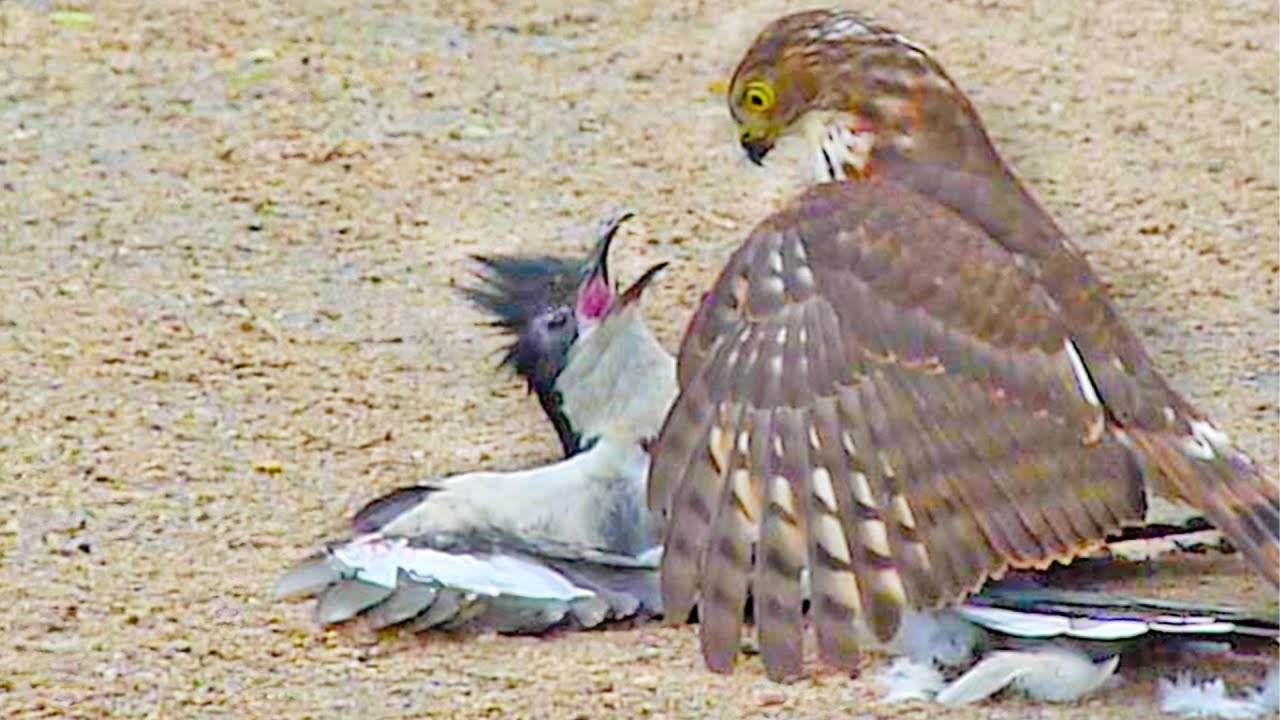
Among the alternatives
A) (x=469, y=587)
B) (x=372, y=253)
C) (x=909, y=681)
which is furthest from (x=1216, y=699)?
(x=372, y=253)

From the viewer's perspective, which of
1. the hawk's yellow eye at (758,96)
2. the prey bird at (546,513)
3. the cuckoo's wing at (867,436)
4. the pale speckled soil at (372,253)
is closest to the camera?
the cuckoo's wing at (867,436)

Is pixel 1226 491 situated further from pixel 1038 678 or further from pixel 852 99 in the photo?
pixel 852 99

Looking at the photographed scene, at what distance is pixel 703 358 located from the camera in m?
5.27

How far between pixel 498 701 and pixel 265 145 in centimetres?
287

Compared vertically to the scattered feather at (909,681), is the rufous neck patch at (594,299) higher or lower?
higher

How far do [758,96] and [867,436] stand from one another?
110 cm

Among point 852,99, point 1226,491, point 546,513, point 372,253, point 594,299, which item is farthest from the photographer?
point 372,253

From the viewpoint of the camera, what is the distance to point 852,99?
590cm

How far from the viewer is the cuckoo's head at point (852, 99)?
585 cm

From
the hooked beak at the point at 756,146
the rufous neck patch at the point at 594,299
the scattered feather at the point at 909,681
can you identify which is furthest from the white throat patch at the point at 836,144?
the scattered feather at the point at 909,681

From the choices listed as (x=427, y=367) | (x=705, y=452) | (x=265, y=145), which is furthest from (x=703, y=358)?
(x=265, y=145)

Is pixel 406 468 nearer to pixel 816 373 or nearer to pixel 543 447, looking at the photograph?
pixel 543 447

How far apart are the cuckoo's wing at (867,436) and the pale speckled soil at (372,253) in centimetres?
20

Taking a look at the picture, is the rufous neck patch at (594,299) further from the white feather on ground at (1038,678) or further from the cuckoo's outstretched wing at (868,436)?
the white feather on ground at (1038,678)
